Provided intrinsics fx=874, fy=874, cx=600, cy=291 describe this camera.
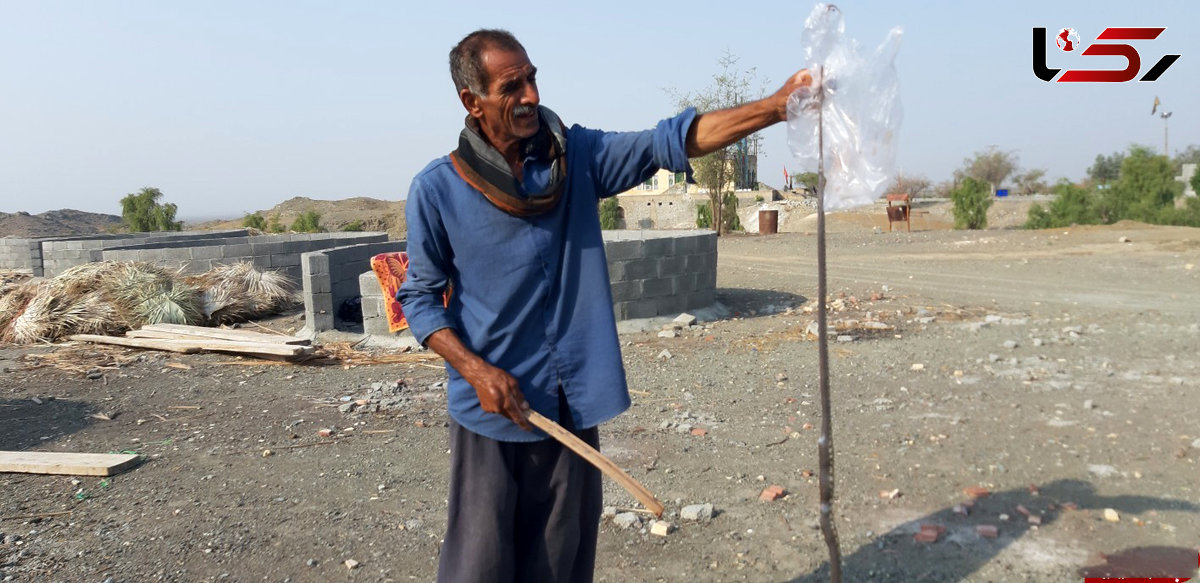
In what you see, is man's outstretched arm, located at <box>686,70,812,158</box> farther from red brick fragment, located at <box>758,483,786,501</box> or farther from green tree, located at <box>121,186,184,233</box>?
green tree, located at <box>121,186,184,233</box>

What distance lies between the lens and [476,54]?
6.64 ft

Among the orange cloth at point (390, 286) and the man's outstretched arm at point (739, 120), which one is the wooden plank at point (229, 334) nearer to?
the orange cloth at point (390, 286)

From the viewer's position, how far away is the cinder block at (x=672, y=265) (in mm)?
8758

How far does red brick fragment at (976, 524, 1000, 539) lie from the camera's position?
11.1 feet

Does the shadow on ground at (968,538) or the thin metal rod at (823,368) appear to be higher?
the thin metal rod at (823,368)

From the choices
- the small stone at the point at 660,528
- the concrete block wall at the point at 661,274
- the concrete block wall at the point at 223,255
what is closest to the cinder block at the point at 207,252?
the concrete block wall at the point at 223,255

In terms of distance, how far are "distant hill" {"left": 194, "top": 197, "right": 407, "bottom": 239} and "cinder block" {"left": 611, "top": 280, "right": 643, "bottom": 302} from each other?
23014 mm

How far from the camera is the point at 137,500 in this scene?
13.6ft

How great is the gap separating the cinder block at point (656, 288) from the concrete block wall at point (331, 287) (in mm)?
2520

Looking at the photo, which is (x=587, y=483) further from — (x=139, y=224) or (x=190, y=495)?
(x=139, y=224)

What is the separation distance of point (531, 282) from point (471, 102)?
45 centimetres

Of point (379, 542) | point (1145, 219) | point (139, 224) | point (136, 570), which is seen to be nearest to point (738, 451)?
point (379, 542)

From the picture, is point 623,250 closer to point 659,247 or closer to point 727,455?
point 659,247

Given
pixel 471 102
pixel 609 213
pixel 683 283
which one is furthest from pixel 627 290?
pixel 609 213
